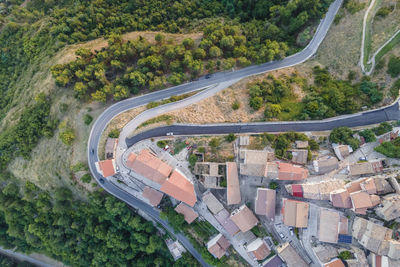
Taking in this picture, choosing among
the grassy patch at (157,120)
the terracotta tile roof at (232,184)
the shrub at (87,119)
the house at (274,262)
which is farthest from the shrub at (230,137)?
the shrub at (87,119)

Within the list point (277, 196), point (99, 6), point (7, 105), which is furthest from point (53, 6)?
point (277, 196)

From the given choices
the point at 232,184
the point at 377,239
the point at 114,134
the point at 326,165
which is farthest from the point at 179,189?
the point at 377,239

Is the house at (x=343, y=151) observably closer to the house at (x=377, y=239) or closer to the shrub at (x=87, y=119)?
the house at (x=377, y=239)

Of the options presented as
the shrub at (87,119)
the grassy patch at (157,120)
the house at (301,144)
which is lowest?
the house at (301,144)

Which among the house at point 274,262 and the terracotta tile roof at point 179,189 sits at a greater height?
the terracotta tile roof at point 179,189

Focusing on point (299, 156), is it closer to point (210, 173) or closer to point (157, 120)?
point (210, 173)

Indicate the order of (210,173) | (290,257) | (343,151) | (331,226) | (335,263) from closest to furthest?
(335,263) → (331,226) → (290,257) → (343,151) → (210,173)
